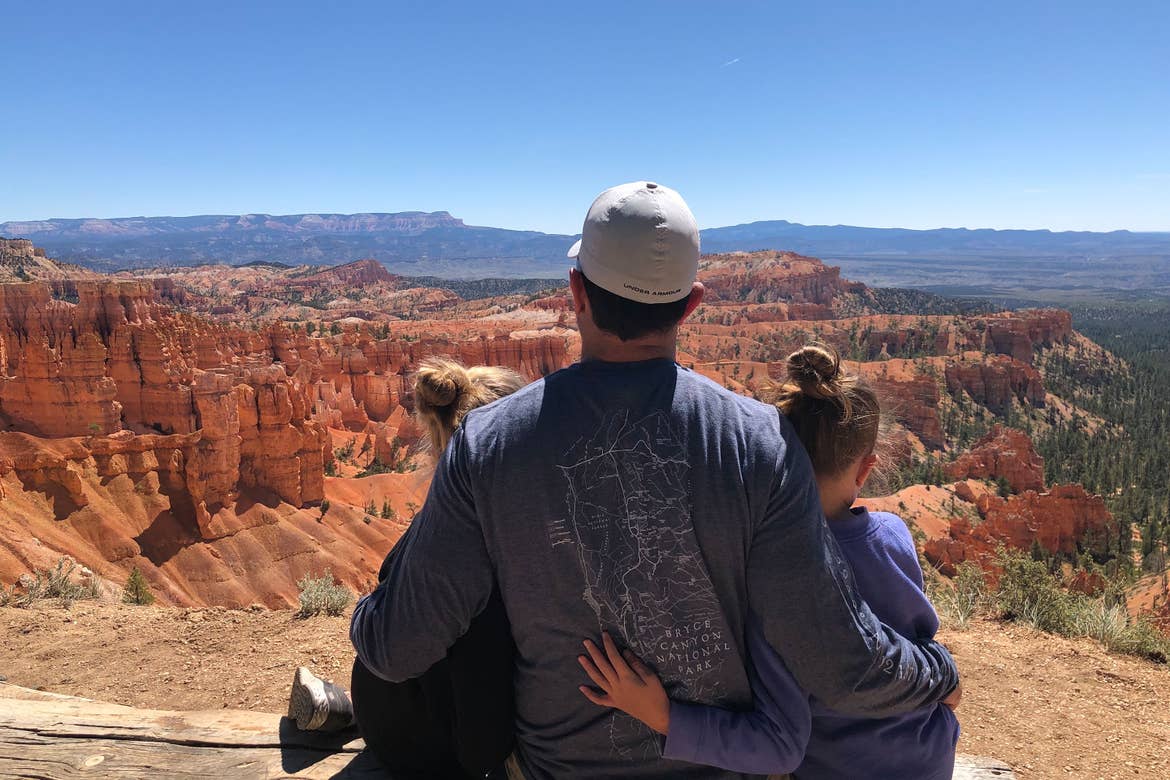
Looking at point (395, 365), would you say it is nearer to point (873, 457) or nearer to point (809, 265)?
point (873, 457)

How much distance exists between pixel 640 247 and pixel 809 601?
96cm

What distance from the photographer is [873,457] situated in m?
2.48

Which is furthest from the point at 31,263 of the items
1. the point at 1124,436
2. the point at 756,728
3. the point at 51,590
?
the point at 1124,436

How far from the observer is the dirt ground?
5.03 metres

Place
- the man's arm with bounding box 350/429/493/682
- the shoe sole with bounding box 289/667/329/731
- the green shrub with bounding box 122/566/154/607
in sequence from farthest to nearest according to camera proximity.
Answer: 1. the green shrub with bounding box 122/566/154/607
2. the shoe sole with bounding box 289/667/329/731
3. the man's arm with bounding box 350/429/493/682

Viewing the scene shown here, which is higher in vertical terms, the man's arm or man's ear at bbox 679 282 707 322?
man's ear at bbox 679 282 707 322

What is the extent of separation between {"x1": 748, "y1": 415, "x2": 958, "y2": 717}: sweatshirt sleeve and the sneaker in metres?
1.84

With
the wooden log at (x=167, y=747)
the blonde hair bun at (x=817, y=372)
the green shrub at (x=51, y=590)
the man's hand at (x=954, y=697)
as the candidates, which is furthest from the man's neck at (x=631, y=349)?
the green shrub at (x=51, y=590)

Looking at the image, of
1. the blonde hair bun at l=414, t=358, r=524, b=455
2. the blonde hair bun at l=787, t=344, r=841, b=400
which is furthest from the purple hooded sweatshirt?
the blonde hair bun at l=414, t=358, r=524, b=455

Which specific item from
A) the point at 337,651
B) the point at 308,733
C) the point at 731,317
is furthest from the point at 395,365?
the point at 731,317

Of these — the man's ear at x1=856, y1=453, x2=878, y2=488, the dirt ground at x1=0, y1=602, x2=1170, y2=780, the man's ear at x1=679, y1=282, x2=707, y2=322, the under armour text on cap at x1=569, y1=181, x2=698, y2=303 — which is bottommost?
the dirt ground at x1=0, y1=602, x2=1170, y2=780

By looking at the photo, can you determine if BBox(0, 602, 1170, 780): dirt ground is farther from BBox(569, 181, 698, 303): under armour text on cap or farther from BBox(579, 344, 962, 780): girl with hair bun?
BBox(569, 181, 698, 303): under armour text on cap

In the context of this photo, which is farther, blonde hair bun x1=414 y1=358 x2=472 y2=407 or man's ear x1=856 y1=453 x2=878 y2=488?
blonde hair bun x1=414 y1=358 x2=472 y2=407

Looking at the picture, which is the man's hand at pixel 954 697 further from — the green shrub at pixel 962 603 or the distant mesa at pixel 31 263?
the distant mesa at pixel 31 263
